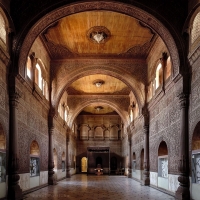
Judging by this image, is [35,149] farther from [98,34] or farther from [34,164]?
[98,34]

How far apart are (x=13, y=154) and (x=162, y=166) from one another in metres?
6.92

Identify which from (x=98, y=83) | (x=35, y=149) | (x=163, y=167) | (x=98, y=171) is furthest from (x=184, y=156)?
(x=98, y=171)

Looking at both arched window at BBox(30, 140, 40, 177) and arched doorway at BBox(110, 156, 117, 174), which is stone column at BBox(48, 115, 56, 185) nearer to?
arched window at BBox(30, 140, 40, 177)

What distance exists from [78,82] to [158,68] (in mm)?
8533

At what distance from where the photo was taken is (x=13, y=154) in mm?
10078

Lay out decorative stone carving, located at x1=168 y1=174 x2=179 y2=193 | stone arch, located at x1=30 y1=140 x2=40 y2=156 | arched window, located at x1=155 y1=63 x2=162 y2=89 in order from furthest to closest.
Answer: arched window, located at x1=155 y1=63 x2=162 y2=89 → stone arch, located at x1=30 y1=140 x2=40 y2=156 → decorative stone carving, located at x1=168 y1=174 x2=179 y2=193

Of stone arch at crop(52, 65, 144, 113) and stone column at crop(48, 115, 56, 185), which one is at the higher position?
stone arch at crop(52, 65, 144, 113)

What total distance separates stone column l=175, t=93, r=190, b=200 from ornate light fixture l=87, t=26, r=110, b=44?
215 inches

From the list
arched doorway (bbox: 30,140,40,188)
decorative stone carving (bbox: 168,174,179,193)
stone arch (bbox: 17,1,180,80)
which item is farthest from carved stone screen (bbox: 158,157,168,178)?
arched doorway (bbox: 30,140,40,188)

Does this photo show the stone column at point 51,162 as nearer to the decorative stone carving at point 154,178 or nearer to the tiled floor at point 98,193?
the tiled floor at point 98,193

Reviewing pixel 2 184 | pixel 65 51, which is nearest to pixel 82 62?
pixel 65 51

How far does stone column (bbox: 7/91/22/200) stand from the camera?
990 cm

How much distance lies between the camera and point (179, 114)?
10891 mm

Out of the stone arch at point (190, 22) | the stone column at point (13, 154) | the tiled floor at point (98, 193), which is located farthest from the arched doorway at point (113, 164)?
the stone arch at point (190, 22)
